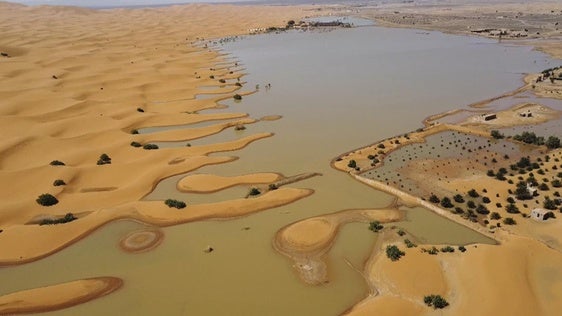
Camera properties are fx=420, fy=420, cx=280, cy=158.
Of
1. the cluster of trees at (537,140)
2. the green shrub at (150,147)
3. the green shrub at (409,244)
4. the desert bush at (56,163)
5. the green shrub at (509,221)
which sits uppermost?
the desert bush at (56,163)

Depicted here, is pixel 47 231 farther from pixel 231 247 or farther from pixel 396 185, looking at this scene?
pixel 396 185

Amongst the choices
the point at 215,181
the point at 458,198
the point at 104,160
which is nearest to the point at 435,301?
the point at 458,198

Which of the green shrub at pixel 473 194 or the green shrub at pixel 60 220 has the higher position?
the green shrub at pixel 60 220

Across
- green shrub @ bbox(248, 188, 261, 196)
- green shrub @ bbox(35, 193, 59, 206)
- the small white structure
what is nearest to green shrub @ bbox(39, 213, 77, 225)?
green shrub @ bbox(35, 193, 59, 206)

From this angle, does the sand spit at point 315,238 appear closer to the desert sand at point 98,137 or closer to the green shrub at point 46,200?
the desert sand at point 98,137

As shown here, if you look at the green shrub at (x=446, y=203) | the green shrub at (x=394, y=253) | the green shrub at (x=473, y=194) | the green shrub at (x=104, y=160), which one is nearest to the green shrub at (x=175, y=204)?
the green shrub at (x=104, y=160)

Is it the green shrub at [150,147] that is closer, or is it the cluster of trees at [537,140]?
the cluster of trees at [537,140]

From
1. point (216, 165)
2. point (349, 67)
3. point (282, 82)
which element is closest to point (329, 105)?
point (282, 82)

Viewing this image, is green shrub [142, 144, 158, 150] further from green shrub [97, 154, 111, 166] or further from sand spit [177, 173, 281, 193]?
sand spit [177, 173, 281, 193]
